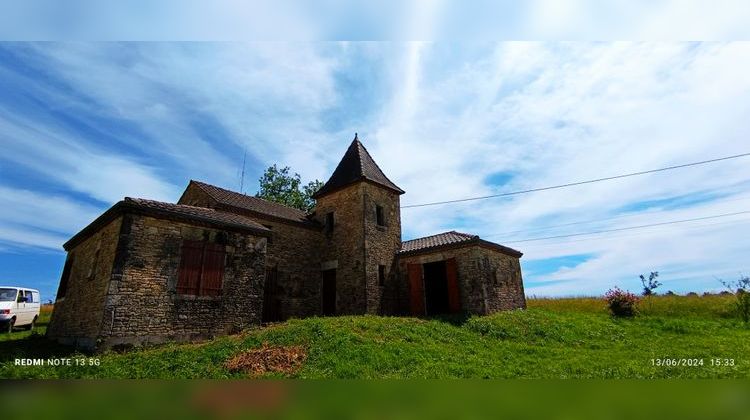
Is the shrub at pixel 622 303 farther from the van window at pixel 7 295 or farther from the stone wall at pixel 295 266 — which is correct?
the van window at pixel 7 295

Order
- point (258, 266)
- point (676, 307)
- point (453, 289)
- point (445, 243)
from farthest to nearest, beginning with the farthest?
point (676, 307), point (445, 243), point (453, 289), point (258, 266)

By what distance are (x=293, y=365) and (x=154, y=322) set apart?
4972 mm

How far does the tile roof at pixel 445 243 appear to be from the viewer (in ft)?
51.4

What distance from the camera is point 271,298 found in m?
15.3

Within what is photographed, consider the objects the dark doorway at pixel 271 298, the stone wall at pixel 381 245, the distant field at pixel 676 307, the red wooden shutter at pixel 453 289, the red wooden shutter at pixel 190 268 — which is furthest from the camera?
the distant field at pixel 676 307

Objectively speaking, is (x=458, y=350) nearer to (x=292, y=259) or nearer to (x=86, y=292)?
(x=292, y=259)

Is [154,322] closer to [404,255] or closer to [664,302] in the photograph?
[404,255]

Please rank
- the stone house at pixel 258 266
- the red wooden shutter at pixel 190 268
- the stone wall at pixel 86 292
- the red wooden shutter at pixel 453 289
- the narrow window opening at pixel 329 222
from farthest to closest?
the narrow window opening at pixel 329 222
the red wooden shutter at pixel 453 289
the red wooden shutter at pixel 190 268
the stone house at pixel 258 266
the stone wall at pixel 86 292

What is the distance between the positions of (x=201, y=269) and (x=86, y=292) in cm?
369

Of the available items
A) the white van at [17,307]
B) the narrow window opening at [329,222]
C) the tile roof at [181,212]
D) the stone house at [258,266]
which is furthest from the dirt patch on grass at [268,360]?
the white van at [17,307]

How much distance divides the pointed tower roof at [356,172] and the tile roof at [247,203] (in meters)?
1.88

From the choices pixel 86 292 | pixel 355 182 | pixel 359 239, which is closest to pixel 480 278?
pixel 359 239

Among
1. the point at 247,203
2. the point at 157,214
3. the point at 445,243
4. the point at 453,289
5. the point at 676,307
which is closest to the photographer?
the point at 157,214

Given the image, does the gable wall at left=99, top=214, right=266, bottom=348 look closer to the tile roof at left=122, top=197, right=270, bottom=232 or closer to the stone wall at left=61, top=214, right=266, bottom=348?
the stone wall at left=61, top=214, right=266, bottom=348
